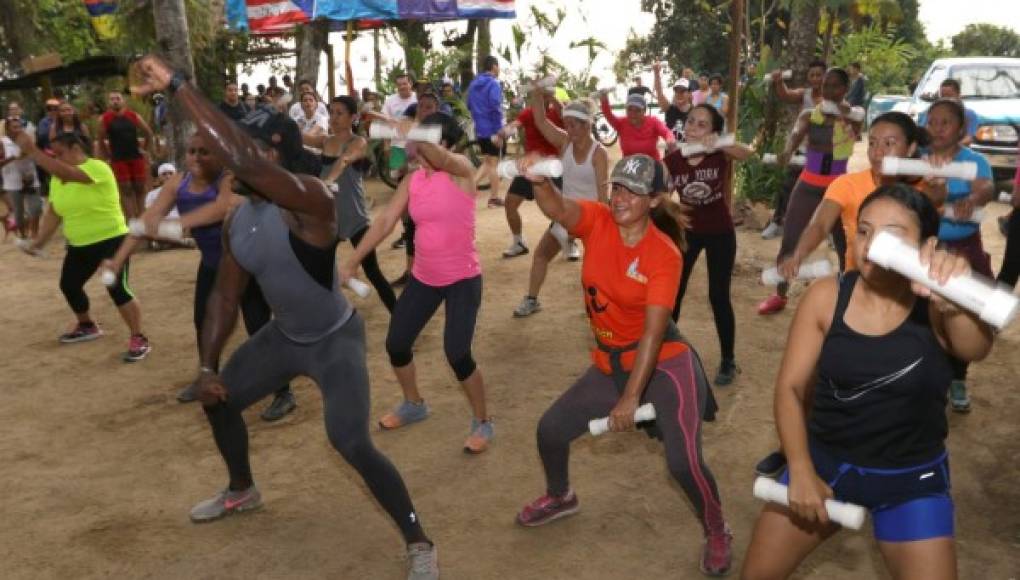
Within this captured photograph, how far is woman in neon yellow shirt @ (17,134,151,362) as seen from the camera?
22.8 ft

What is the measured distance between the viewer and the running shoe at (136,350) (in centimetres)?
724

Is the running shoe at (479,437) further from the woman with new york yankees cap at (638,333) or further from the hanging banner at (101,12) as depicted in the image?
the hanging banner at (101,12)

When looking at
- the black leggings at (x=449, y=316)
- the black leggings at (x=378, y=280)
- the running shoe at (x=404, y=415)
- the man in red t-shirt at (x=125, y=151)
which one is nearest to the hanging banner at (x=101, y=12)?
the man in red t-shirt at (x=125, y=151)

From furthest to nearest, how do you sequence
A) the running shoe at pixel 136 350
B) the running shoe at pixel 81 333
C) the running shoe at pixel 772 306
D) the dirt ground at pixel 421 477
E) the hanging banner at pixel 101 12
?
1. the hanging banner at pixel 101 12
2. the running shoe at pixel 81 333
3. the running shoe at pixel 772 306
4. the running shoe at pixel 136 350
5. the dirt ground at pixel 421 477

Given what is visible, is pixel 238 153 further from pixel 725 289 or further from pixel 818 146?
pixel 818 146

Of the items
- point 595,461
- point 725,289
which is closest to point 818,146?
point 725,289

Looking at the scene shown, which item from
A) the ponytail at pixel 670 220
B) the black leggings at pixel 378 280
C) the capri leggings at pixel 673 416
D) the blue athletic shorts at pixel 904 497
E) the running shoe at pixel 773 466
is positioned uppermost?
the ponytail at pixel 670 220

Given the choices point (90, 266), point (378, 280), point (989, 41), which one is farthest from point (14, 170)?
point (989, 41)

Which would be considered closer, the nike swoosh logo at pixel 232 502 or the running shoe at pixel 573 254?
the nike swoosh logo at pixel 232 502

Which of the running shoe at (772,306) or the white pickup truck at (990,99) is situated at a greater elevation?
the white pickup truck at (990,99)

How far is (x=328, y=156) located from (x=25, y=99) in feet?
56.7

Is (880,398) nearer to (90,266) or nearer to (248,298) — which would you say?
(248,298)

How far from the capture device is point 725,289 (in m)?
5.87

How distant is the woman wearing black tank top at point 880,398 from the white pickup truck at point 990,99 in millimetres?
10576
